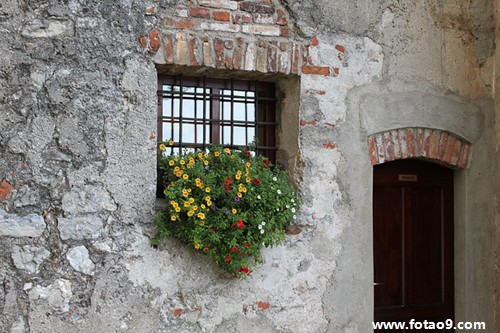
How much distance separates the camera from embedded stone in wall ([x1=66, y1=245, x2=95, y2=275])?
4.07 meters

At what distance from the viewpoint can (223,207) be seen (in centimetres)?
416

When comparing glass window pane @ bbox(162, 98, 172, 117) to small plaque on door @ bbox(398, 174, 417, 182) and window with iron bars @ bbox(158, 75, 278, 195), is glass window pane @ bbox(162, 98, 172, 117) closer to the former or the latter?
window with iron bars @ bbox(158, 75, 278, 195)

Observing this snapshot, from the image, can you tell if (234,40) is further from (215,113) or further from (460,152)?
(460,152)

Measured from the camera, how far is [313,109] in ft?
15.4

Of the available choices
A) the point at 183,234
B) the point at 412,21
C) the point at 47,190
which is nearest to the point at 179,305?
the point at 183,234

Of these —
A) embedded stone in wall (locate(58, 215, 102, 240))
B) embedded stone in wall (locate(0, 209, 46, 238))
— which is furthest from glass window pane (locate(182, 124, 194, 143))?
embedded stone in wall (locate(0, 209, 46, 238))

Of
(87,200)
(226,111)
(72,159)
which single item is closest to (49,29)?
(72,159)

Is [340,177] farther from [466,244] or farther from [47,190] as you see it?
[47,190]

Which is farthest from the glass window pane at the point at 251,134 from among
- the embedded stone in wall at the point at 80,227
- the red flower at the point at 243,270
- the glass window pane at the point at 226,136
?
the embedded stone in wall at the point at 80,227

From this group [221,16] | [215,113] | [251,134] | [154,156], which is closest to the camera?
[154,156]

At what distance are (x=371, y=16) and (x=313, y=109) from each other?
85 cm

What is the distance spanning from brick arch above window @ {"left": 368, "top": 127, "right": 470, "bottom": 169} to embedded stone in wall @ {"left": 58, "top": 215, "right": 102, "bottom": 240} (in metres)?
2.04

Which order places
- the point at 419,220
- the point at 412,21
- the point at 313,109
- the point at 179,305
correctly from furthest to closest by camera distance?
the point at 419,220 < the point at 412,21 < the point at 313,109 < the point at 179,305

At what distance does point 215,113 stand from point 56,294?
1638 mm
